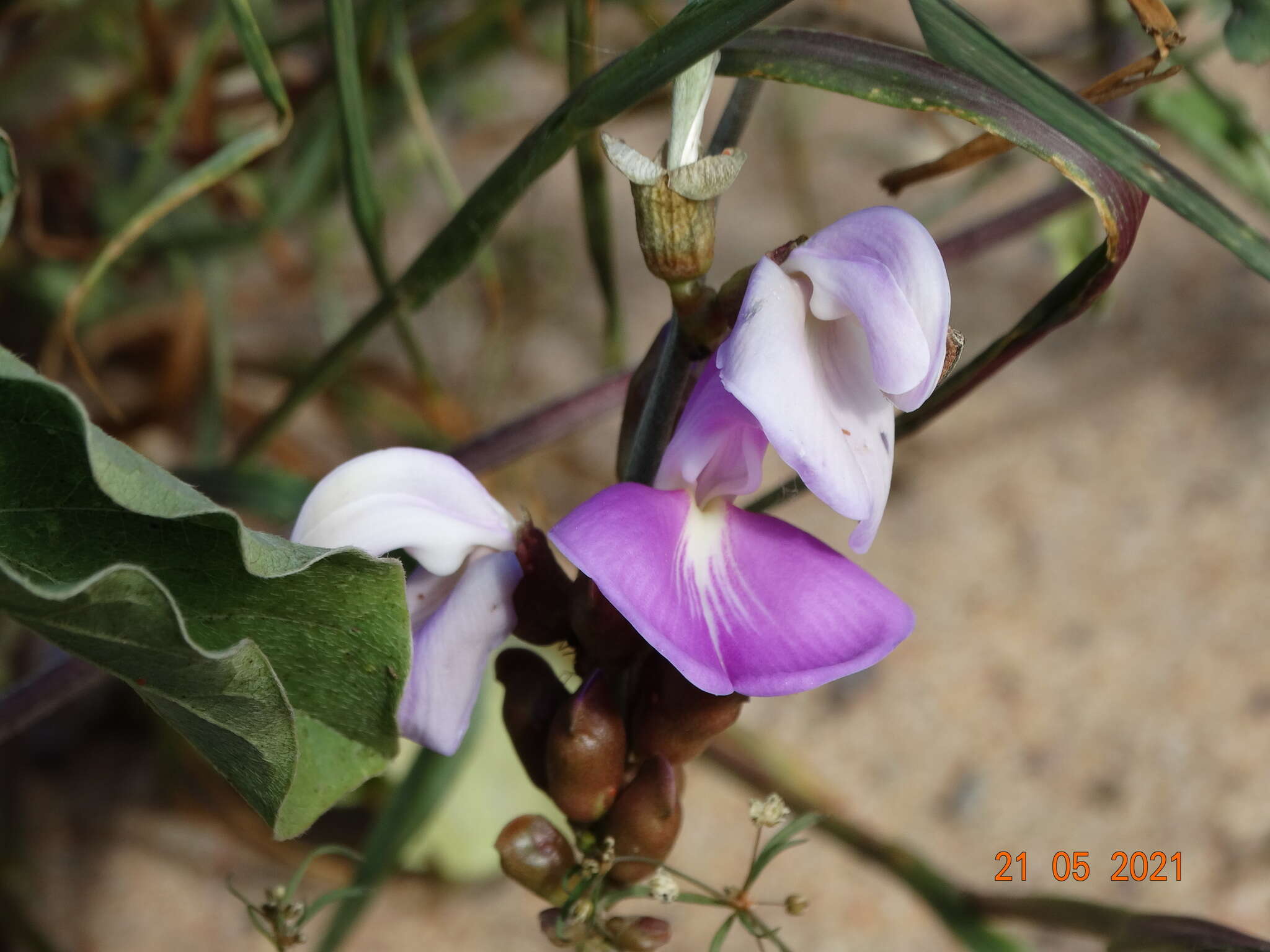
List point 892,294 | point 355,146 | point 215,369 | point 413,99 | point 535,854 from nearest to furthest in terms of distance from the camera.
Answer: point 892,294, point 535,854, point 355,146, point 413,99, point 215,369

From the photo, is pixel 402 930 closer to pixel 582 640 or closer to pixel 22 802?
pixel 22 802

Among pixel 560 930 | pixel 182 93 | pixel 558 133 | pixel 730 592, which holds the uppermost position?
pixel 182 93

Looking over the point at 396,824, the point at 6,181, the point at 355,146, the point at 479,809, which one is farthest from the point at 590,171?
the point at 479,809

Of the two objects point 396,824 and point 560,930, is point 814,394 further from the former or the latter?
point 396,824

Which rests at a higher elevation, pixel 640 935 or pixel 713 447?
pixel 713 447

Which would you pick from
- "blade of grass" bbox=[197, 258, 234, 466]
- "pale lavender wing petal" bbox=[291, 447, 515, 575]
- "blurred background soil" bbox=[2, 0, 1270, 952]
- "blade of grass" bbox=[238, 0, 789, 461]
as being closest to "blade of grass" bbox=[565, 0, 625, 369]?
"blade of grass" bbox=[238, 0, 789, 461]

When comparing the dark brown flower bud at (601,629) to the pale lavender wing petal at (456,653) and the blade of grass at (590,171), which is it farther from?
the blade of grass at (590,171)

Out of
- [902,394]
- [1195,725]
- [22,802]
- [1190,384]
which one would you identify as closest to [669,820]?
[902,394]

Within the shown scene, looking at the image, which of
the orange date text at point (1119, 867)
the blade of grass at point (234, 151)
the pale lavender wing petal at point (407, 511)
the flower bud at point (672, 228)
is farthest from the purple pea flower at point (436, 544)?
the orange date text at point (1119, 867)
